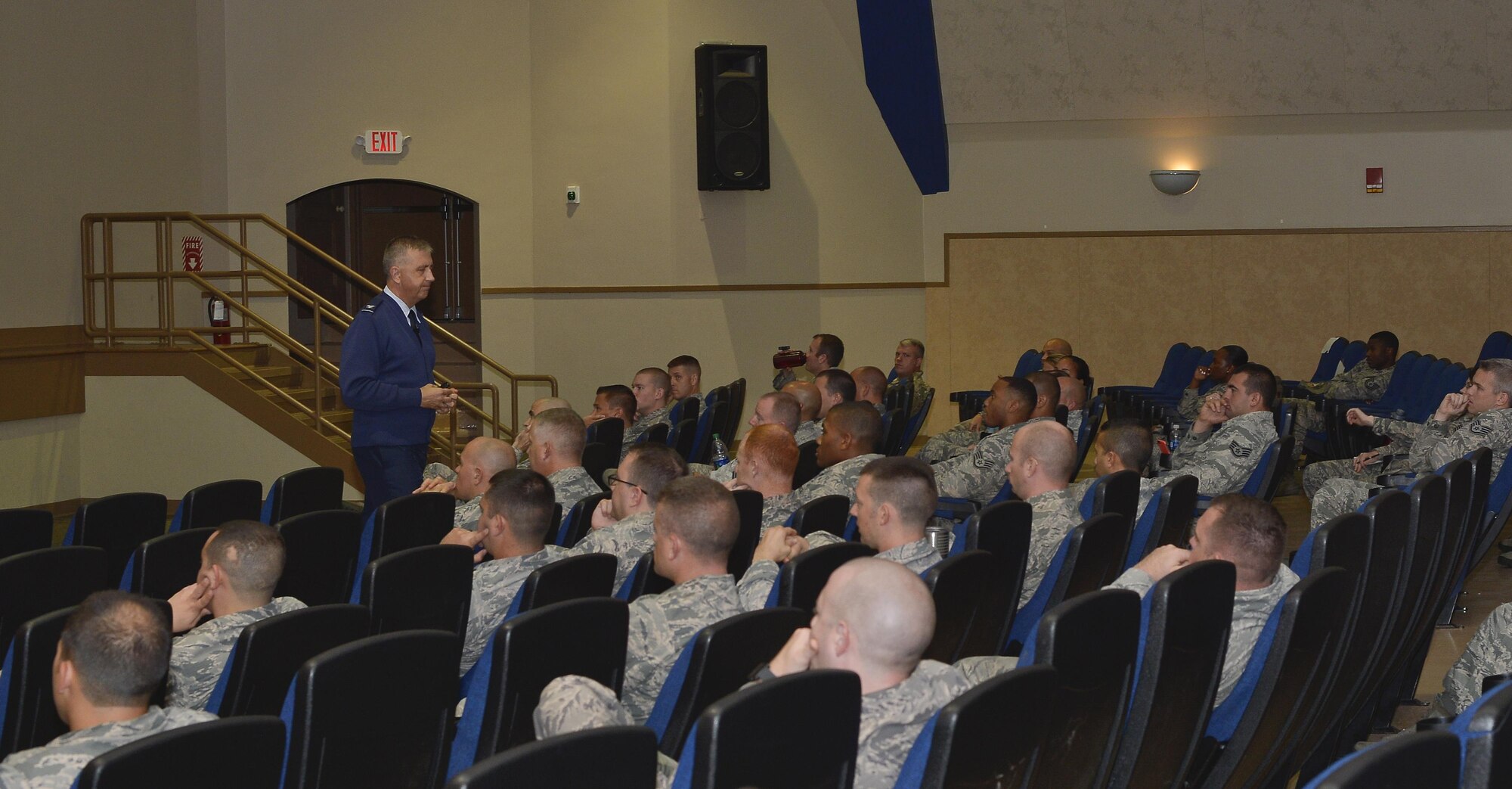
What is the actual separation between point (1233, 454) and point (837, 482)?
1904 mm

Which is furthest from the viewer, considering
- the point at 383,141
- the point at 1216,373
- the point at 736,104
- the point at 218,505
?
the point at 383,141

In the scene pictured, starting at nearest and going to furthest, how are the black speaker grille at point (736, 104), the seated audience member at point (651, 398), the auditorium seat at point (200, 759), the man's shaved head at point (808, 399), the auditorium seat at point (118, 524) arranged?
the auditorium seat at point (200, 759) → the auditorium seat at point (118, 524) → the man's shaved head at point (808, 399) → the seated audience member at point (651, 398) → the black speaker grille at point (736, 104)

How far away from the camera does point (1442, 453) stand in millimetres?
5668

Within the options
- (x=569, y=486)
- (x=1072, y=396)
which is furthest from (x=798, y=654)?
(x=1072, y=396)

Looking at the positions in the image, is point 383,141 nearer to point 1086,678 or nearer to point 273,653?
point 273,653

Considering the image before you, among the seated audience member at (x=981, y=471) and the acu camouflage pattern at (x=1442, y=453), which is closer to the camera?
the acu camouflage pattern at (x=1442, y=453)

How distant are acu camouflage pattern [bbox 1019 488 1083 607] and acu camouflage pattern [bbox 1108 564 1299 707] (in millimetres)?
903

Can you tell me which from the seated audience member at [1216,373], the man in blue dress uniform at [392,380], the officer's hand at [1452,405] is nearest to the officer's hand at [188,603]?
the man in blue dress uniform at [392,380]

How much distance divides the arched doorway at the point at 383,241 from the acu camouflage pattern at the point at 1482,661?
880 centimetres

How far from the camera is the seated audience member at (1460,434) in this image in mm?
5426

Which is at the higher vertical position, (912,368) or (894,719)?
(912,368)

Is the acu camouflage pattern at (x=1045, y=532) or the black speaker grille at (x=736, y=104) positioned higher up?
the black speaker grille at (x=736, y=104)

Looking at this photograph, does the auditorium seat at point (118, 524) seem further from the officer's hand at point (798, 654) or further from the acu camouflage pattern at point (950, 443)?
the acu camouflage pattern at point (950, 443)

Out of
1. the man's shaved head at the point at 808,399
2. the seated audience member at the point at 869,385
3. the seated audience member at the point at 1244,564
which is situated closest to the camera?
the seated audience member at the point at 1244,564
